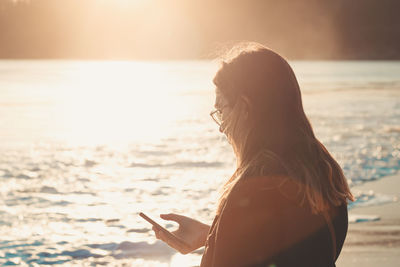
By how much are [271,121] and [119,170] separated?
9076 mm

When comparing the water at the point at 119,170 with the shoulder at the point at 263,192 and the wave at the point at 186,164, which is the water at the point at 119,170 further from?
the shoulder at the point at 263,192

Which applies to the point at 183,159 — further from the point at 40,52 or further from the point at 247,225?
the point at 40,52

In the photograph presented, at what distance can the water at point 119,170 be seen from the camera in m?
6.50

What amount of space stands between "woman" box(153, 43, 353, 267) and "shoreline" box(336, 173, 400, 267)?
3.55 meters

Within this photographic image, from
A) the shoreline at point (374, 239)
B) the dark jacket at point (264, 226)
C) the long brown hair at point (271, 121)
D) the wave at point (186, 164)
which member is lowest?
the shoreline at point (374, 239)

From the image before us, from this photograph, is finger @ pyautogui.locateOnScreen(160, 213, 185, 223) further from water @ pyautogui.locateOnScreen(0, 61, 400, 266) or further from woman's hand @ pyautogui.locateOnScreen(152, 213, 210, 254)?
water @ pyautogui.locateOnScreen(0, 61, 400, 266)

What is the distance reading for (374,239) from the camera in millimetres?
6113

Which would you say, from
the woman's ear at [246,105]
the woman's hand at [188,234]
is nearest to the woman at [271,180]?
the woman's ear at [246,105]

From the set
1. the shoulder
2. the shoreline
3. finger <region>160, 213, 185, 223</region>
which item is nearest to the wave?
the shoreline

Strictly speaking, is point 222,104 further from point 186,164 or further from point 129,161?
point 129,161

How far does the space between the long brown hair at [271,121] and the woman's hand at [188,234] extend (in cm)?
53

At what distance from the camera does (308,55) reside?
108m

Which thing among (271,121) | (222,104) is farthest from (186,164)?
(271,121)

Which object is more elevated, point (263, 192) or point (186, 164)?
point (263, 192)
